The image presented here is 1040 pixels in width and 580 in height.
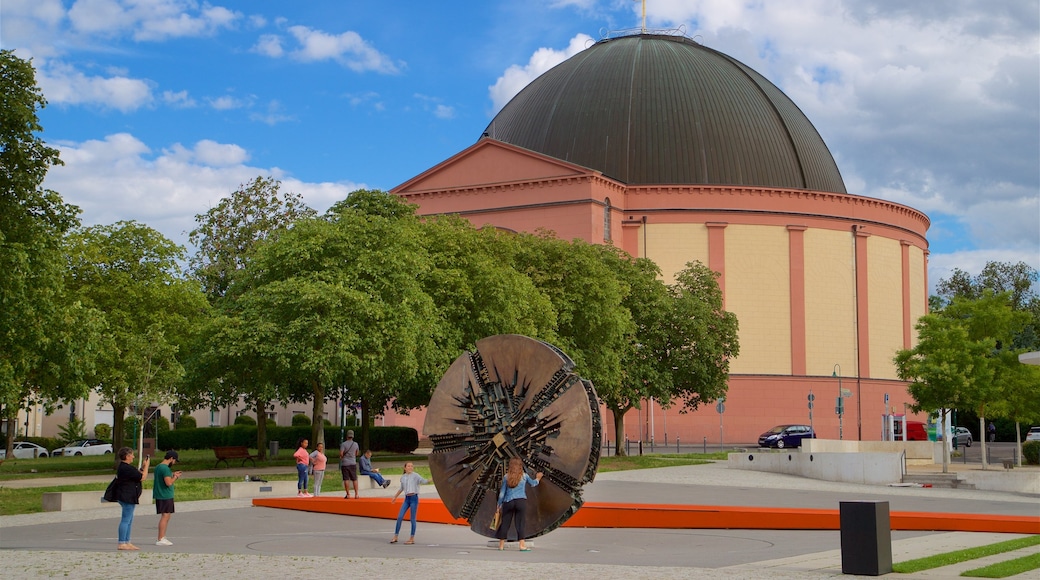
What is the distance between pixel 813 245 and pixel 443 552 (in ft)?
183

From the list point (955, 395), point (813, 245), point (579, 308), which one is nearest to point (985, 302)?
point (955, 395)

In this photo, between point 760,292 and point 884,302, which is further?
point 884,302

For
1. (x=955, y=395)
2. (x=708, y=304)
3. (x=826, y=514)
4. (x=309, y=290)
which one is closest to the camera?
(x=826, y=514)

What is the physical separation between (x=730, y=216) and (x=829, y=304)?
333 inches

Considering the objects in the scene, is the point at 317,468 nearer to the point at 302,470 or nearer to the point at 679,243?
the point at 302,470

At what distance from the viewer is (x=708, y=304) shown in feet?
173

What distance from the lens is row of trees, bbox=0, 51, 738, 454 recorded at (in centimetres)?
2791

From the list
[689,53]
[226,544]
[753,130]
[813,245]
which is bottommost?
[226,544]

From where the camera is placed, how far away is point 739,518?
2202 centimetres

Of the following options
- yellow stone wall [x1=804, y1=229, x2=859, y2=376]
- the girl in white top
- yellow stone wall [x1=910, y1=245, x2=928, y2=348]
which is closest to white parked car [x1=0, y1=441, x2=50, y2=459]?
yellow stone wall [x1=804, y1=229, x2=859, y2=376]

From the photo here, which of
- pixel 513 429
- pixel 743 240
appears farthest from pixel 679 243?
pixel 513 429

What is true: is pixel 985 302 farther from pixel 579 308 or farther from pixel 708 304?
pixel 579 308

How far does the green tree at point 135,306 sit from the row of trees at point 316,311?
8 centimetres

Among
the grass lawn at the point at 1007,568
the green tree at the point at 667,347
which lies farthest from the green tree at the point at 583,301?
Result: the grass lawn at the point at 1007,568
